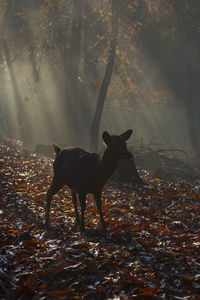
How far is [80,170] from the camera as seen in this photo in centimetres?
670

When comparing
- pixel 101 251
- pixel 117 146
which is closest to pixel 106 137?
pixel 117 146

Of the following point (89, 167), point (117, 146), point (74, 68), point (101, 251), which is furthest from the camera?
point (74, 68)

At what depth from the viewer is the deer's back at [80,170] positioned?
6.52 m

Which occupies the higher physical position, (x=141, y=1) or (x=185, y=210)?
(x=141, y=1)

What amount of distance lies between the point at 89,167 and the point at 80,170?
0.21 m

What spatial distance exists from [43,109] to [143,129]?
1952cm

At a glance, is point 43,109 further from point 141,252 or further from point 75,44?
point 141,252

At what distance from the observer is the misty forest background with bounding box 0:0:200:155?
882 inches

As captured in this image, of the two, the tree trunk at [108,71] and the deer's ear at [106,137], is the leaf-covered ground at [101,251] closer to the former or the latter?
the deer's ear at [106,137]

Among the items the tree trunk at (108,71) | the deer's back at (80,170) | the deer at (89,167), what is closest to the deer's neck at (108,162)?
the deer at (89,167)

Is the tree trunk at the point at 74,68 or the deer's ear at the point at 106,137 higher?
the tree trunk at the point at 74,68

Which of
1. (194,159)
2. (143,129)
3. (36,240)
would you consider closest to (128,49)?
(194,159)

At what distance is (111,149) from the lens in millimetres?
6219

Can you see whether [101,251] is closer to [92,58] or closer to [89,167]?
[89,167]
